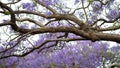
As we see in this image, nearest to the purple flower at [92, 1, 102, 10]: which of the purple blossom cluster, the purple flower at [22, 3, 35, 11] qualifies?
the purple flower at [22, 3, 35, 11]

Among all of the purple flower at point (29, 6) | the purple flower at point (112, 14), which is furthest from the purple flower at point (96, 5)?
the purple flower at point (29, 6)

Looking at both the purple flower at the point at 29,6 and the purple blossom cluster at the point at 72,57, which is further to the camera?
the purple blossom cluster at the point at 72,57

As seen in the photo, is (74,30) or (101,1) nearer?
(74,30)

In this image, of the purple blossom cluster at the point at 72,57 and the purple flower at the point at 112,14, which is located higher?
the purple flower at the point at 112,14

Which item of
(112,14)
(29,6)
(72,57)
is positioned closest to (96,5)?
(112,14)

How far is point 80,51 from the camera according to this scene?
12.9 metres


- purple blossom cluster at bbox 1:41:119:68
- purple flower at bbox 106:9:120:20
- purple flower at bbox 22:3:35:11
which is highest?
purple flower at bbox 22:3:35:11

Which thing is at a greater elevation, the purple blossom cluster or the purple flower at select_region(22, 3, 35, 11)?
the purple flower at select_region(22, 3, 35, 11)

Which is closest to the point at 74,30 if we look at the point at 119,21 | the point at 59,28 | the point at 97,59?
the point at 59,28

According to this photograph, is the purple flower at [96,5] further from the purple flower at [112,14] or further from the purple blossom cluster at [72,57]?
the purple blossom cluster at [72,57]

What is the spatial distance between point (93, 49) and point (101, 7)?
526cm

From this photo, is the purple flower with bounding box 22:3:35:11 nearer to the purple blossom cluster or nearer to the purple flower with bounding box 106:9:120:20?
the purple flower with bounding box 106:9:120:20

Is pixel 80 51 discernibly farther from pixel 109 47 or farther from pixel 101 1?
pixel 101 1

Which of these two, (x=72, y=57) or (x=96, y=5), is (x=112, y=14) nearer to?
(x=96, y=5)
